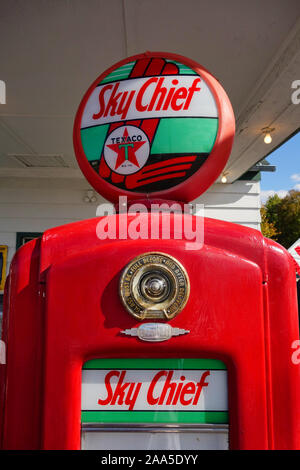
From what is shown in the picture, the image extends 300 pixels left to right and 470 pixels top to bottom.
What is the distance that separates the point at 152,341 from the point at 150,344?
0.04ft

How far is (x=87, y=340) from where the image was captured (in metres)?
1.25

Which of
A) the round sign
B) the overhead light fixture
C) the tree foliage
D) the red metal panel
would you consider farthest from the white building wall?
the tree foliage

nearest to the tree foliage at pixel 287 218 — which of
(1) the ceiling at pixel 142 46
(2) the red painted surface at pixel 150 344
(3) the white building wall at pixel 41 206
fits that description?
(3) the white building wall at pixel 41 206

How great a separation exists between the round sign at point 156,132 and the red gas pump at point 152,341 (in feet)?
1.00

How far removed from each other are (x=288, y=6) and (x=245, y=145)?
2.32 meters

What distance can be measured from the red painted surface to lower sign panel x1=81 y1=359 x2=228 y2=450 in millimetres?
34

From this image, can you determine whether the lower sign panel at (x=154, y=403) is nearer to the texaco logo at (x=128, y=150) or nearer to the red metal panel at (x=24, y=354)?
the red metal panel at (x=24, y=354)

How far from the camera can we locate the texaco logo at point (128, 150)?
1618mm

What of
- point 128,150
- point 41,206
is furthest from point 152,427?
point 41,206

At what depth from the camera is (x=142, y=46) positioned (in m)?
3.18

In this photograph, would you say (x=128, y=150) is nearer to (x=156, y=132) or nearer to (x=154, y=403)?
(x=156, y=132)

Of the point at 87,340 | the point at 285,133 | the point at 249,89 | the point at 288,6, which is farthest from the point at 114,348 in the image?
the point at 285,133
